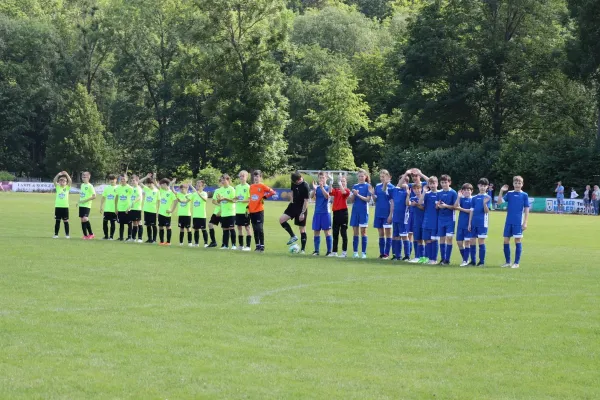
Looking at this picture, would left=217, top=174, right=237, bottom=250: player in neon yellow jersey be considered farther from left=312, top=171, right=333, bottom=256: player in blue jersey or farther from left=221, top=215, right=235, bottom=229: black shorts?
left=312, top=171, right=333, bottom=256: player in blue jersey

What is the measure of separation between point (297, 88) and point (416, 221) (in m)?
71.3

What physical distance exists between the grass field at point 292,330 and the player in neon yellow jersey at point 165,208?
20.5 feet

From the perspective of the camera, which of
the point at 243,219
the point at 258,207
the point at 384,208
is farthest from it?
the point at 243,219

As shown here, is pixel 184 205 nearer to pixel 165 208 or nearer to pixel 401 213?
pixel 165 208

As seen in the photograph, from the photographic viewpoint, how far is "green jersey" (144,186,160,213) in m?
26.2

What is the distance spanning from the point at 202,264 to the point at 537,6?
57.7 metres

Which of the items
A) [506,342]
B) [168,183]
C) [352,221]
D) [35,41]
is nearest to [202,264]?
[352,221]

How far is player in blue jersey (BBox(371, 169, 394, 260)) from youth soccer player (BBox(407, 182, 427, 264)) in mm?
488

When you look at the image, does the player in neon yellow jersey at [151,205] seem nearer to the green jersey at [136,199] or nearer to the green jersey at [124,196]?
the green jersey at [136,199]

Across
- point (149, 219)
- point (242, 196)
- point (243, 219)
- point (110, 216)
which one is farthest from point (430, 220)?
point (110, 216)

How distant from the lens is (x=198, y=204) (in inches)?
991

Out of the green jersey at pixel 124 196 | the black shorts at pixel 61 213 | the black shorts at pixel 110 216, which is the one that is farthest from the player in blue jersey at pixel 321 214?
the black shorts at pixel 61 213

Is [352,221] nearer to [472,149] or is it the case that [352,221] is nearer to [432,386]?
[432,386]

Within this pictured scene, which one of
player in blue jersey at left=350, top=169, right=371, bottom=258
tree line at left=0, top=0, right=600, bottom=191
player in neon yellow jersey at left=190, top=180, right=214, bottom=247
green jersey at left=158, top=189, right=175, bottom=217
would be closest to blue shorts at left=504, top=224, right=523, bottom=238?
player in blue jersey at left=350, top=169, right=371, bottom=258
